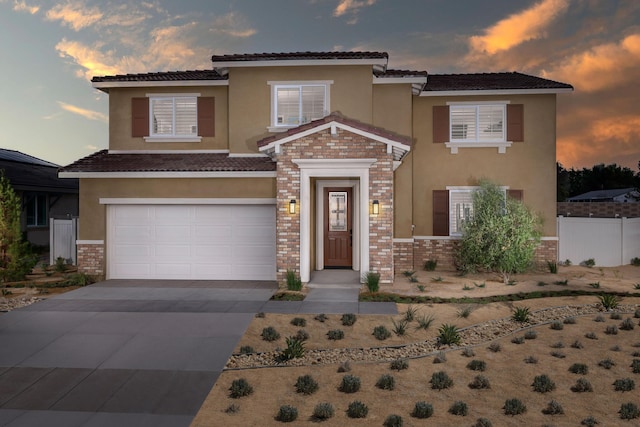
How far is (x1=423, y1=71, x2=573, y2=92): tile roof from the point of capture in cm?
1596

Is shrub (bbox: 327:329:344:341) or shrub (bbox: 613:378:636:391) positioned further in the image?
shrub (bbox: 327:329:344:341)

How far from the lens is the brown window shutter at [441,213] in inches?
642

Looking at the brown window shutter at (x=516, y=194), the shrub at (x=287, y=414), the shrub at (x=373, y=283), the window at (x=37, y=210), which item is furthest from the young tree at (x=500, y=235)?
the window at (x=37, y=210)

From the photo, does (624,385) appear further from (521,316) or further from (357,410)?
(357,410)

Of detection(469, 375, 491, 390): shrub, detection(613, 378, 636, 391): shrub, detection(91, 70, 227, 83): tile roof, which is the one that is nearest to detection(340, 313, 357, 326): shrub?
detection(469, 375, 491, 390): shrub

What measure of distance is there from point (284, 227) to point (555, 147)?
1041cm

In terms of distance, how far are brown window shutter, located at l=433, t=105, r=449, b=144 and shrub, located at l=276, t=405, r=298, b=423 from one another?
41.6 ft

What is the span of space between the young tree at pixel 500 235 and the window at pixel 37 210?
71.0ft

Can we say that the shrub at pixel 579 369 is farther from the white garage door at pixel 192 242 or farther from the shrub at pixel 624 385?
the white garage door at pixel 192 242

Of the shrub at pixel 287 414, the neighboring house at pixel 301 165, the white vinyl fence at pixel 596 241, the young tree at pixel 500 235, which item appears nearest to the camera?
the shrub at pixel 287 414

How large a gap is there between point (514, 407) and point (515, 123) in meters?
12.8

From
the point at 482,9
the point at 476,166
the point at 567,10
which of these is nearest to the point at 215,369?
the point at 476,166

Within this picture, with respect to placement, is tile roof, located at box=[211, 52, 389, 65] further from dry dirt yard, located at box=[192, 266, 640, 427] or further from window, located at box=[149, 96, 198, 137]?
dry dirt yard, located at box=[192, 266, 640, 427]

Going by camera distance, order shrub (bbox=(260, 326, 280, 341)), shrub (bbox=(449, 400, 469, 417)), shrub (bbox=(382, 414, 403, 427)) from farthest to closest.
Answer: shrub (bbox=(260, 326, 280, 341)), shrub (bbox=(449, 400, 469, 417)), shrub (bbox=(382, 414, 403, 427))
